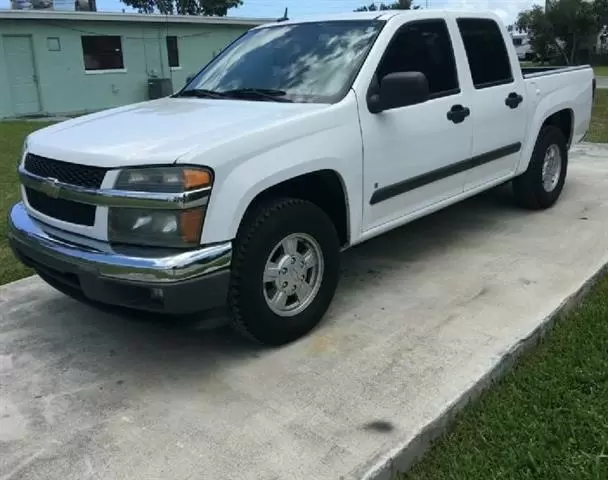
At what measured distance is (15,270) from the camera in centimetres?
521

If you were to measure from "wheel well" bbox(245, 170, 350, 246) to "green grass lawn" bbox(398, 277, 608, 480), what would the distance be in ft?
4.26

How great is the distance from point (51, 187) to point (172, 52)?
72.1 ft

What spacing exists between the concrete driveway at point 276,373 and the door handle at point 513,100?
1160 mm

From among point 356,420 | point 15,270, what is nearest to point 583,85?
point 356,420

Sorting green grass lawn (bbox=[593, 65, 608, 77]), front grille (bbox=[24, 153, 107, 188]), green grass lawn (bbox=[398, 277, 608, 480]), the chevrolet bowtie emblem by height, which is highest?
front grille (bbox=[24, 153, 107, 188])

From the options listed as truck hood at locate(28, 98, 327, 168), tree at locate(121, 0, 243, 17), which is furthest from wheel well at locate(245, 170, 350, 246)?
tree at locate(121, 0, 243, 17)

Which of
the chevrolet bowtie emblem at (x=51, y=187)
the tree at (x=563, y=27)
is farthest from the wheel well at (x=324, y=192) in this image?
the tree at (x=563, y=27)

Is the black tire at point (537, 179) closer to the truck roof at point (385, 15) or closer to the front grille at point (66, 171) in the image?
the truck roof at point (385, 15)

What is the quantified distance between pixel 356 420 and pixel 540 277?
2088mm

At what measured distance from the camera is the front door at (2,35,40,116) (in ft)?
65.4

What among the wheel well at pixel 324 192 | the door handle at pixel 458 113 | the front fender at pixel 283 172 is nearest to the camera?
the front fender at pixel 283 172

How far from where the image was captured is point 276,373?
3.42 metres

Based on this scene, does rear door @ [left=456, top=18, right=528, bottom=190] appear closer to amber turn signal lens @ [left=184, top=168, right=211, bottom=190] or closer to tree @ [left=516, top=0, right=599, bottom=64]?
amber turn signal lens @ [left=184, top=168, right=211, bottom=190]

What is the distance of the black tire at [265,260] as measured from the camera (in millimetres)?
3338
